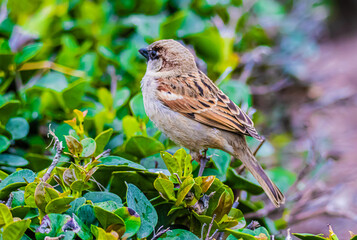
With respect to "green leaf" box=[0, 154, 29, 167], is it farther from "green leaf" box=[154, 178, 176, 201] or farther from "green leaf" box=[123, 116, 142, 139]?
"green leaf" box=[154, 178, 176, 201]

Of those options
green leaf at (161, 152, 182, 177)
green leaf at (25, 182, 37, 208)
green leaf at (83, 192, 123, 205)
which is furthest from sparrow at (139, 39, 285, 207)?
green leaf at (25, 182, 37, 208)

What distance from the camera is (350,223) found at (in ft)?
12.4

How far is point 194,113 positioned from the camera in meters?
2.63

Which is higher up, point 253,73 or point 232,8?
point 232,8

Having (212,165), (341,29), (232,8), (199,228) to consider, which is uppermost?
(341,29)

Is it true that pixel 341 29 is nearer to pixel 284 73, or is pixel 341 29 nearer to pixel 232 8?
pixel 284 73

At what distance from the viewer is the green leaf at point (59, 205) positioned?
1.48 m

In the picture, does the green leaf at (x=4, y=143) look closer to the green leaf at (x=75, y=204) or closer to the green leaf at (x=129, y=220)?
the green leaf at (x=75, y=204)

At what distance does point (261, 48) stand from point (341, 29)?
13.0 feet

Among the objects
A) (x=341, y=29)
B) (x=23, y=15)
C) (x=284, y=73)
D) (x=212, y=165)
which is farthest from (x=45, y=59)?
(x=341, y=29)

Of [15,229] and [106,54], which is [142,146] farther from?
[106,54]

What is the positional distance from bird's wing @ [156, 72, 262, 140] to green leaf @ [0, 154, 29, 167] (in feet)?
2.93

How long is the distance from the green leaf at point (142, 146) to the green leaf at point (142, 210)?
415 mm

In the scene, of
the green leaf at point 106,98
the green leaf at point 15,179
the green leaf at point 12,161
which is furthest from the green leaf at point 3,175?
the green leaf at point 106,98
